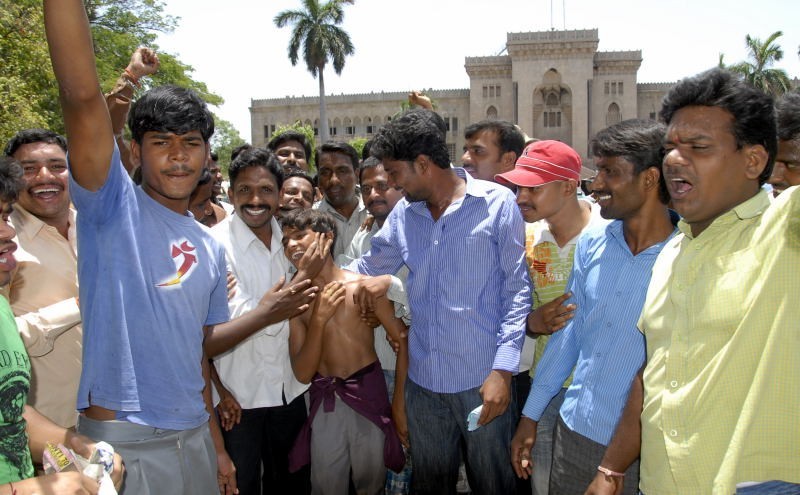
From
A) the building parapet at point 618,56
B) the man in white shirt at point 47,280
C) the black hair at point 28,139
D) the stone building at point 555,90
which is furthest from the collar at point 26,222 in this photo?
the building parapet at point 618,56

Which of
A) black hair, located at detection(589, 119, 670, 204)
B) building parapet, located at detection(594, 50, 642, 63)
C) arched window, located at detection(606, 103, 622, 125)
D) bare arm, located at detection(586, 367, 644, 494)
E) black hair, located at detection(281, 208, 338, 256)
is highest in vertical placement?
building parapet, located at detection(594, 50, 642, 63)

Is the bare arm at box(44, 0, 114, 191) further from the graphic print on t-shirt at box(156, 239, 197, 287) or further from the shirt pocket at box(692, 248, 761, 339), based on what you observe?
the shirt pocket at box(692, 248, 761, 339)

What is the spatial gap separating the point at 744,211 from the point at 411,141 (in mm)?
1829

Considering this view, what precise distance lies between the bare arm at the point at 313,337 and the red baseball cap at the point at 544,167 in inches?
48.3

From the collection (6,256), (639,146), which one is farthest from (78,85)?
(639,146)

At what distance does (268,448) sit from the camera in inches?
152

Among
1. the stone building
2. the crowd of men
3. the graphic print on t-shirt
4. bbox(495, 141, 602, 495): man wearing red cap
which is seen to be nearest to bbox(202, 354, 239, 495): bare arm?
the crowd of men

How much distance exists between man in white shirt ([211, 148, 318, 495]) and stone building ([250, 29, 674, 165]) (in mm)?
50712

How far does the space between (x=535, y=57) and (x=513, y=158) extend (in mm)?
52919

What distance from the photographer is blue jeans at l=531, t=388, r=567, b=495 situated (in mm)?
3020

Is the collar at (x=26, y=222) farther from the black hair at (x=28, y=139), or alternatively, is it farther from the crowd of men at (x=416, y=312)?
the black hair at (x=28, y=139)

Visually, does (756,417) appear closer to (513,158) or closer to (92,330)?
(92,330)

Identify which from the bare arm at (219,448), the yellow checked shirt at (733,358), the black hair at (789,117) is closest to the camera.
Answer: the yellow checked shirt at (733,358)

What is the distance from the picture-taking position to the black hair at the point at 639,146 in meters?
2.70
